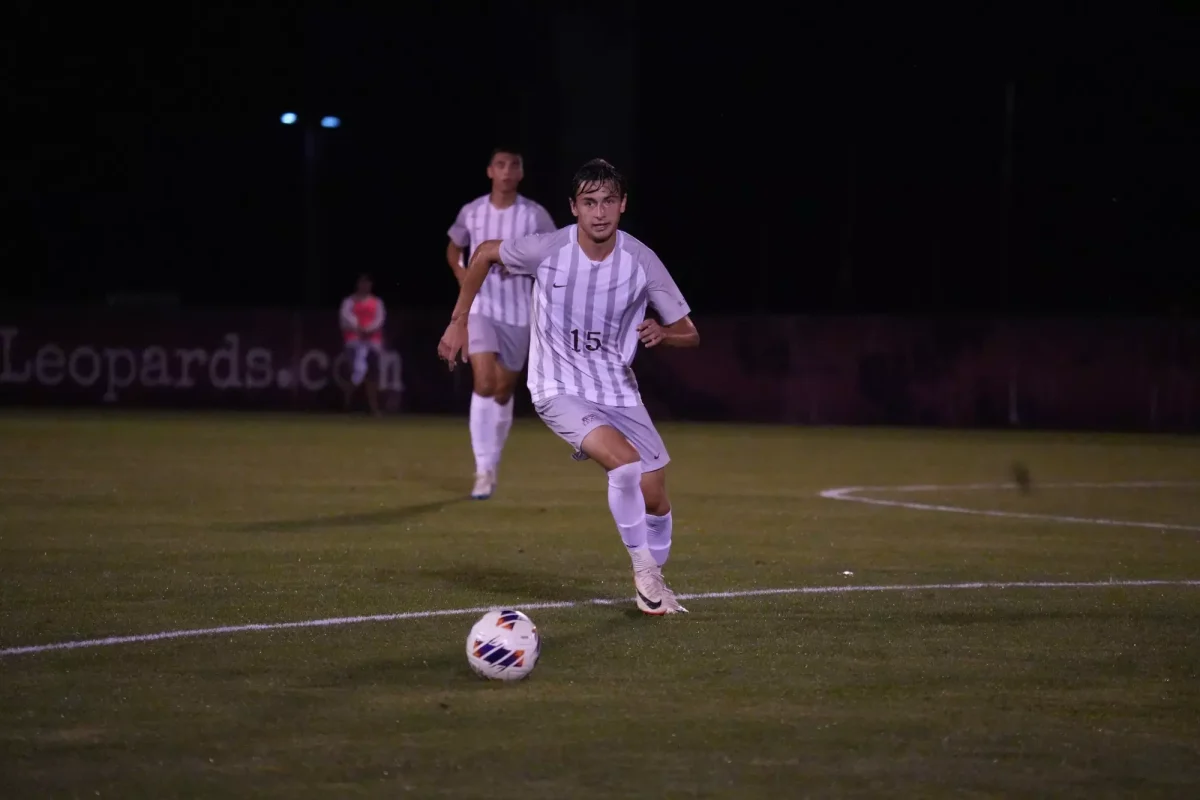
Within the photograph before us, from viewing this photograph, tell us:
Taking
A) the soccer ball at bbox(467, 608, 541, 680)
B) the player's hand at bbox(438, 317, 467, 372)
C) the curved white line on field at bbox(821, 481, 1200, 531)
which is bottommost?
the curved white line on field at bbox(821, 481, 1200, 531)

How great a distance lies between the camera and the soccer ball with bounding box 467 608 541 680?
5.79 metres

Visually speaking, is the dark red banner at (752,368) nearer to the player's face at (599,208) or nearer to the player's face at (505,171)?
the player's face at (505,171)

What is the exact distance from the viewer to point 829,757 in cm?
486

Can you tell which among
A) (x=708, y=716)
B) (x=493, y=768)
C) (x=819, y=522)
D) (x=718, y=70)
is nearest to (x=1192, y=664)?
(x=708, y=716)

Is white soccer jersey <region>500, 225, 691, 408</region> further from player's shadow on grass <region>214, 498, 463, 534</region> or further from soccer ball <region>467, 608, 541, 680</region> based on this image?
player's shadow on grass <region>214, 498, 463, 534</region>

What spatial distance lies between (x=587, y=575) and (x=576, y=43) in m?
17.5

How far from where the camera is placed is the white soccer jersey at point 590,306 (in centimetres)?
762

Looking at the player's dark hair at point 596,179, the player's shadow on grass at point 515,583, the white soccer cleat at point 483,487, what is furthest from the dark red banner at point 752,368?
the player's dark hair at point 596,179

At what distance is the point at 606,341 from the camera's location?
771 centimetres

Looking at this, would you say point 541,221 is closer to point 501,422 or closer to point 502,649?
point 501,422

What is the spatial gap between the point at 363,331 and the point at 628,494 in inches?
646

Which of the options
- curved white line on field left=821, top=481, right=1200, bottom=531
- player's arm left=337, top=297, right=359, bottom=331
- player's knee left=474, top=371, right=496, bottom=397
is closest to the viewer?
curved white line on field left=821, top=481, right=1200, bottom=531

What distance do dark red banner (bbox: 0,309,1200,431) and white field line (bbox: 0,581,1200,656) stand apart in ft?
45.9

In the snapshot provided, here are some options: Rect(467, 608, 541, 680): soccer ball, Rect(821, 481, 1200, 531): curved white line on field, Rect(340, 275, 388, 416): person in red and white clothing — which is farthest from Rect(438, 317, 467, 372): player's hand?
Rect(340, 275, 388, 416): person in red and white clothing
